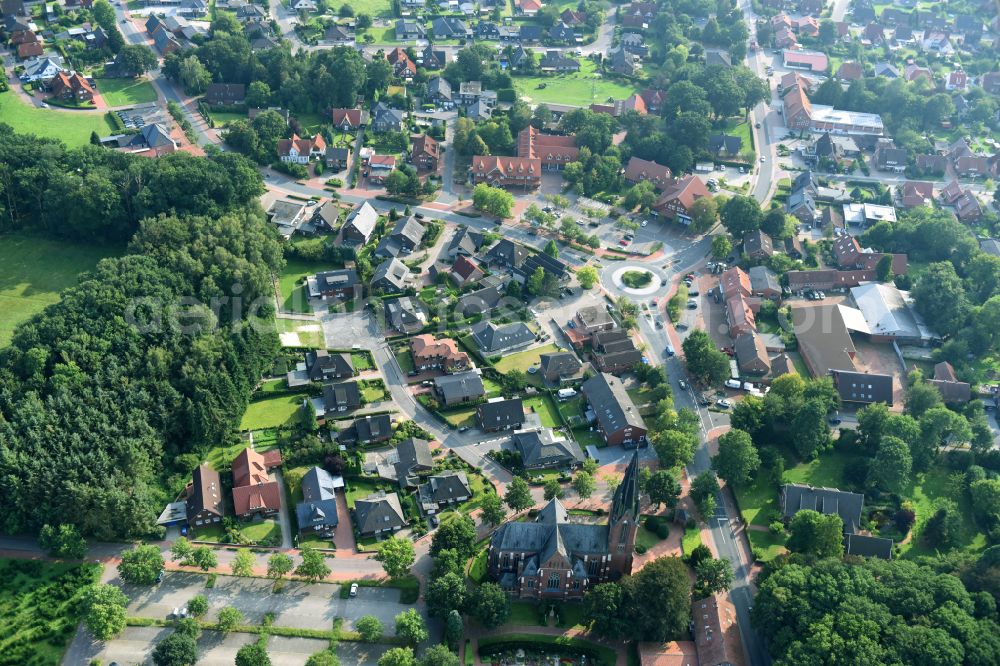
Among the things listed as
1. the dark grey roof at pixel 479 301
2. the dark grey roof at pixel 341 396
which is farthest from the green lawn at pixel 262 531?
the dark grey roof at pixel 479 301

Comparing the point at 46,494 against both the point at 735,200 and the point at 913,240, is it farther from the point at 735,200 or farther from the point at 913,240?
the point at 913,240

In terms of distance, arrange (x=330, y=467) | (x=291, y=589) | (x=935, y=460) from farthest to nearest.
Result: (x=935, y=460)
(x=330, y=467)
(x=291, y=589)

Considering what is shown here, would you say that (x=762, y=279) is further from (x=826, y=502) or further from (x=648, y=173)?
(x=826, y=502)

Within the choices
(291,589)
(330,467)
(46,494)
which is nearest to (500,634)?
(291,589)

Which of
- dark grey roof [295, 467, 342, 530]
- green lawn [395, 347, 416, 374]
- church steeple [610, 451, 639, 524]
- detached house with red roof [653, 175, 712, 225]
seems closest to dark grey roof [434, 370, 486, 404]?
green lawn [395, 347, 416, 374]

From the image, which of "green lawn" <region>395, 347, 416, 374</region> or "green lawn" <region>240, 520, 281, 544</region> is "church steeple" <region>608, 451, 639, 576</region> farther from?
"green lawn" <region>395, 347, 416, 374</region>

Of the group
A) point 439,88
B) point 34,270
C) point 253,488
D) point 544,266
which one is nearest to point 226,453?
point 253,488

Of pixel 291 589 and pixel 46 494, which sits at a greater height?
pixel 46 494
